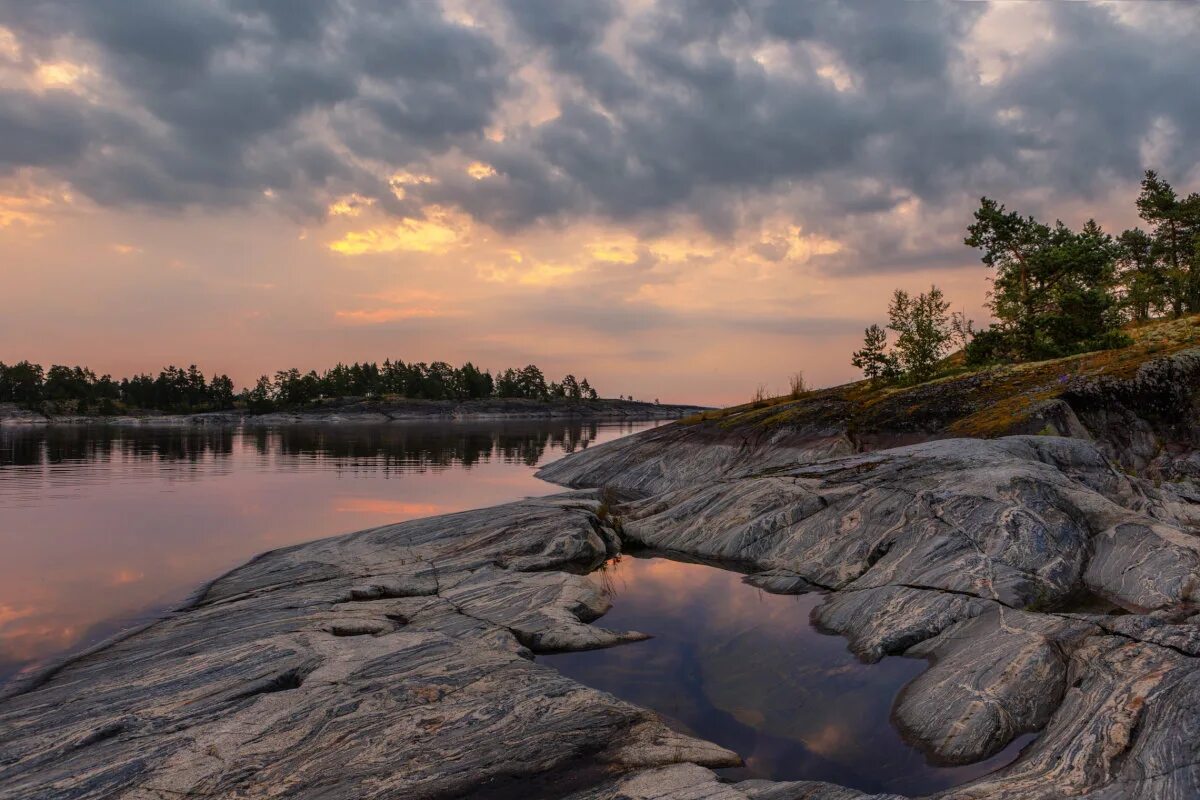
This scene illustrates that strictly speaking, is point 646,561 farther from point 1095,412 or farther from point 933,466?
point 1095,412

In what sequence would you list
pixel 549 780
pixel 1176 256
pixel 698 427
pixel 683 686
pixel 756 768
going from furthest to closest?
1. pixel 1176 256
2. pixel 698 427
3. pixel 683 686
4. pixel 756 768
5. pixel 549 780

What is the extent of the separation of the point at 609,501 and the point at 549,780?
1006 inches

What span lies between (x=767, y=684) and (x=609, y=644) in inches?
151

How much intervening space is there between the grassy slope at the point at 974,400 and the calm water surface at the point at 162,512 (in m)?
18.3

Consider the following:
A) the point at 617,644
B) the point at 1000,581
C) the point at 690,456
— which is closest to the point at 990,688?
the point at 1000,581

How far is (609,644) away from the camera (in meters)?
15.5

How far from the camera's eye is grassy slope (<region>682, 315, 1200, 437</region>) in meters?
29.3

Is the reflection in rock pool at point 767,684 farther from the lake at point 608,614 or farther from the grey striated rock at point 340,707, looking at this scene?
the grey striated rock at point 340,707

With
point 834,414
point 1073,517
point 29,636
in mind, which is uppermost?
point 834,414

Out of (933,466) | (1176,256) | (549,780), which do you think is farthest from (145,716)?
(1176,256)

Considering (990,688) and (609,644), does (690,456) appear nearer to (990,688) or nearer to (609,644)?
(609,644)

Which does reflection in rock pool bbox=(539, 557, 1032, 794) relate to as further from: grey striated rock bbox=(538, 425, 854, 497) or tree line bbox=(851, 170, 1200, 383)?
tree line bbox=(851, 170, 1200, 383)

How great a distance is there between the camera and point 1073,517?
688 inches

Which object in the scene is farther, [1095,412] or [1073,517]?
[1095,412]
